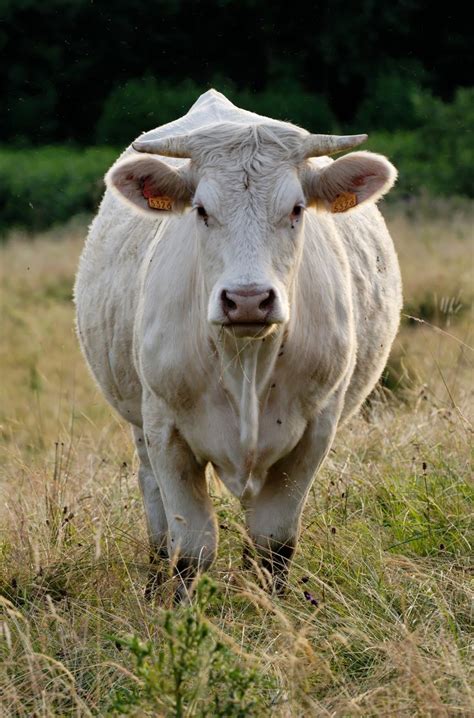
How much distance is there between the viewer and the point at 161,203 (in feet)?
16.6

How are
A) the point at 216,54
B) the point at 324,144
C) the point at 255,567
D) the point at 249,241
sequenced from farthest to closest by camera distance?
the point at 216,54, the point at 324,144, the point at 249,241, the point at 255,567

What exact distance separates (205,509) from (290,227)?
1.24 metres

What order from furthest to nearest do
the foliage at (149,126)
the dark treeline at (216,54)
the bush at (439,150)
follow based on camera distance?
the dark treeline at (216,54) < the foliage at (149,126) < the bush at (439,150)

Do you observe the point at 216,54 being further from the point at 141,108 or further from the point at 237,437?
the point at 237,437

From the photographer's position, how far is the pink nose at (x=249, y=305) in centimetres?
436

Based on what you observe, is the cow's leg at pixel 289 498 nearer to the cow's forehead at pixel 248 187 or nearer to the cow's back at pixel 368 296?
the cow's back at pixel 368 296

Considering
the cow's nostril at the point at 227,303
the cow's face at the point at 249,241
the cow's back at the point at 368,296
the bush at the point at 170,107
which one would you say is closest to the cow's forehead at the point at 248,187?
the cow's face at the point at 249,241

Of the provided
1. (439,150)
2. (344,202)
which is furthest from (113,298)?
(439,150)

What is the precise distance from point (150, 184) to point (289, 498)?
4.52 ft

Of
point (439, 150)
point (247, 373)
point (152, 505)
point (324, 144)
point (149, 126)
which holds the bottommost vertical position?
point (149, 126)

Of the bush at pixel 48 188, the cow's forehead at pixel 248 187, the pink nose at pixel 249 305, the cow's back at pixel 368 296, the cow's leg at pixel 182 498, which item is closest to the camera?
the pink nose at pixel 249 305

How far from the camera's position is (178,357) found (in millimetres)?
5121

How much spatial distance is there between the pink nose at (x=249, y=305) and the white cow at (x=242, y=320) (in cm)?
1

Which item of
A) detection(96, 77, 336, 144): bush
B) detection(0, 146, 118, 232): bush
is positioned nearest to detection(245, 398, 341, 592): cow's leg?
detection(0, 146, 118, 232): bush
